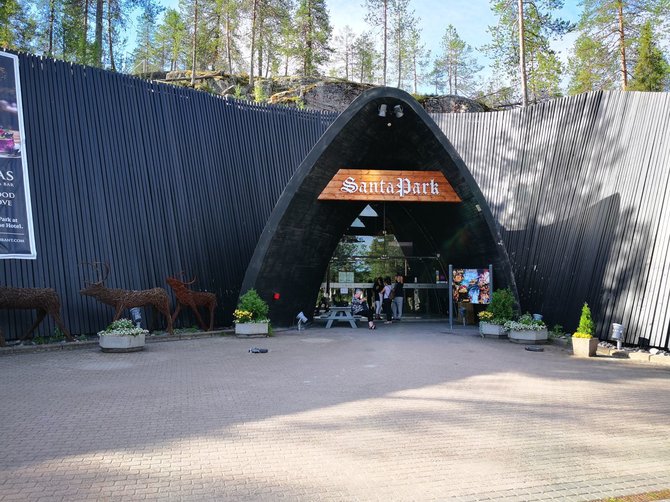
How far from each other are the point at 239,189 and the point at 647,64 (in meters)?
23.6

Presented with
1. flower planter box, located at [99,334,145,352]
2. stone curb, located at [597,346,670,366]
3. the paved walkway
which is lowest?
stone curb, located at [597,346,670,366]

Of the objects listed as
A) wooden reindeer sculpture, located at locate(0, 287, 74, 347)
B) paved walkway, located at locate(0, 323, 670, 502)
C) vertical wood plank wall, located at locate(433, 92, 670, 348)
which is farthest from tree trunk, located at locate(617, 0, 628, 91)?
wooden reindeer sculpture, located at locate(0, 287, 74, 347)

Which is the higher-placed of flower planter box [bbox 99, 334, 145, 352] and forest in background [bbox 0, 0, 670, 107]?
forest in background [bbox 0, 0, 670, 107]

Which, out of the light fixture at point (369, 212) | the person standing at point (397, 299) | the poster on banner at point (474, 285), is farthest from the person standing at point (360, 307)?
the light fixture at point (369, 212)

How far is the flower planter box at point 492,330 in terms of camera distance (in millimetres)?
14414

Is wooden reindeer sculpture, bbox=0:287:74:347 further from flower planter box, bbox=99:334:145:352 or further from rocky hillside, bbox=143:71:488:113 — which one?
rocky hillside, bbox=143:71:488:113

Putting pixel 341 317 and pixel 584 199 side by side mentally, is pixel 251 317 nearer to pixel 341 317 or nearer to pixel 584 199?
pixel 341 317

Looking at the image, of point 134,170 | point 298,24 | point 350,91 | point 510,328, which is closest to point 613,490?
point 510,328

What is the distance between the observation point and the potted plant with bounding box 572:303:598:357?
11516 millimetres

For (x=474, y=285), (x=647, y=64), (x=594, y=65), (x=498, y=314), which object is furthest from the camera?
(x=594, y=65)

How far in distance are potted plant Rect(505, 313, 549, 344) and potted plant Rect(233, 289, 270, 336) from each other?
22.3 ft

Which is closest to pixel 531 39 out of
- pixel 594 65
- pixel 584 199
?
pixel 594 65

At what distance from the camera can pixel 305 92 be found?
3331cm

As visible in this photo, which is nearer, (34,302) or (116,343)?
(116,343)
